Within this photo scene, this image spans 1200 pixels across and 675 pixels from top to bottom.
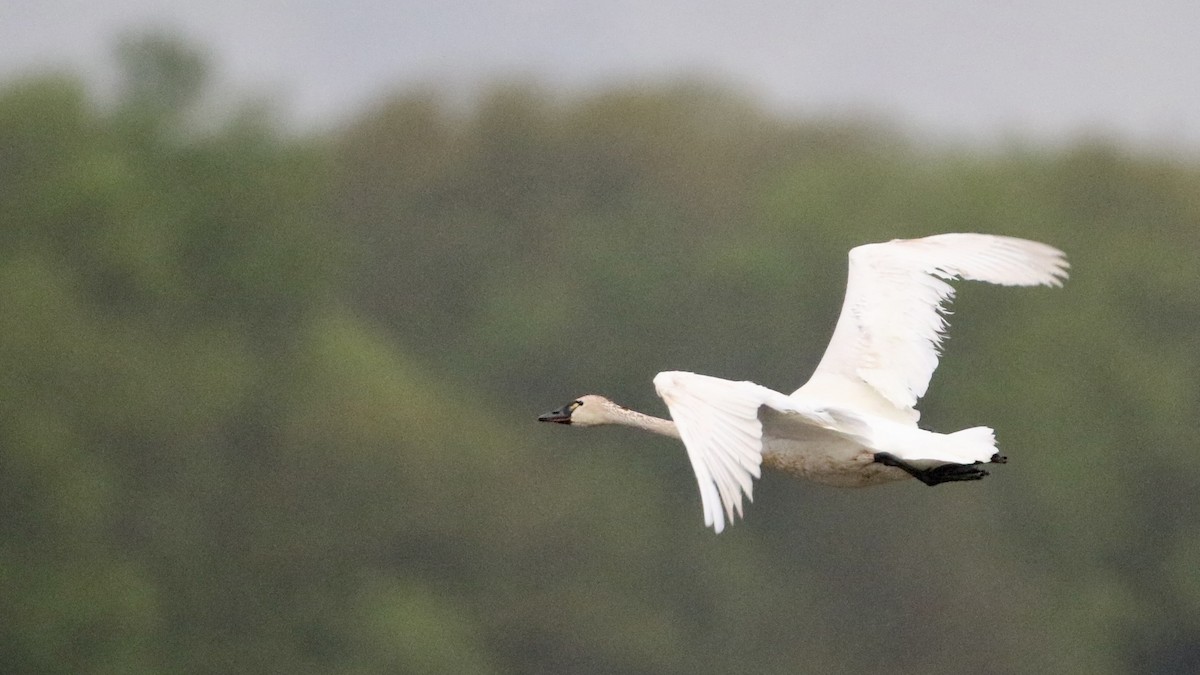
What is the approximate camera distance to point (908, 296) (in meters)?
15.6

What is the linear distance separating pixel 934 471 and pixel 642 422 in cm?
246

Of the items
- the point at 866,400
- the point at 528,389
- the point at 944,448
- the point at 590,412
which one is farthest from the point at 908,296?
the point at 528,389

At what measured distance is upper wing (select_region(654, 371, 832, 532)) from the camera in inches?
480

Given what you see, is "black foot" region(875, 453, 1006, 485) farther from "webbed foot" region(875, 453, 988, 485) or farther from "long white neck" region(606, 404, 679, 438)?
"long white neck" region(606, 404, 679, 438)

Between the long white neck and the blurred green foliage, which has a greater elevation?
the blurred green foliage

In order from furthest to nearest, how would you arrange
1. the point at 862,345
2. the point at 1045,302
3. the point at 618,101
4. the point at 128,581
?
1. the point at 618,101
2. the point at 1045,302
3. the point at 128,581
4. the point at 862,345

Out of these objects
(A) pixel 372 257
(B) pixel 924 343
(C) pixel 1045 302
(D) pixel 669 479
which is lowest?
(B) pixel 924 343

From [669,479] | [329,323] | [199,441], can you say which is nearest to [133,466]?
[199,441]

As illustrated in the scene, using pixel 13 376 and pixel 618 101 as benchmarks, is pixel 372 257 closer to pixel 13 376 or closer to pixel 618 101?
pixel 618 101

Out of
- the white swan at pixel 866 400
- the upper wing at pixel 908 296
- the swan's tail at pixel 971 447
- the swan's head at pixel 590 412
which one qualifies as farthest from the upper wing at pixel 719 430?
the swan's head at pixel 590 412

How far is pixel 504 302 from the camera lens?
50.0 metres

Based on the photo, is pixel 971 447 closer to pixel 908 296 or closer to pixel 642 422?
pixel 908 296

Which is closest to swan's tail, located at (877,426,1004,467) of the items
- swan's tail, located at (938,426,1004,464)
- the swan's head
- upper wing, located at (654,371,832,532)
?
swan's tail, located at (938,426,1004,464)

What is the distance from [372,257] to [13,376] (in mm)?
10731
